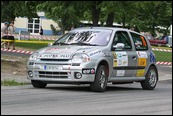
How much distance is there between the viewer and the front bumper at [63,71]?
1214 cm

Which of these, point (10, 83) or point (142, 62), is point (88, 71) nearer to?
point (142, 62)

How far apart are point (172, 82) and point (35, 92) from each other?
7444 mm

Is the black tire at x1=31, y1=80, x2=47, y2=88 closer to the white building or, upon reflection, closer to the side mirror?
the side mirror

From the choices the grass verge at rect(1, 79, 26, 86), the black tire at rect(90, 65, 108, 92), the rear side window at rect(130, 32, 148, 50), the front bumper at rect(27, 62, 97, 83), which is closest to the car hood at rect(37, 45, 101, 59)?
the front bumper at rect(27, 62, 97, 83)

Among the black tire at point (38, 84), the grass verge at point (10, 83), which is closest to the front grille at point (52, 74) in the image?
the black tire at point (38, 84)

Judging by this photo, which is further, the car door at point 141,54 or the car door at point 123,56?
the car door at point 141,54

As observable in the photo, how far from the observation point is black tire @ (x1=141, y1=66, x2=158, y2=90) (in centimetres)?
1449

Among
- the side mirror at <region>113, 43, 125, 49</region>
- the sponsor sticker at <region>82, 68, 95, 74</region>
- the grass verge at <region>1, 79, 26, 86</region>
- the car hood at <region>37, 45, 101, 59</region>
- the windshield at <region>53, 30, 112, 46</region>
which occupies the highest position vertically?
the windshield at <region>53, 30, 112, 46</region>

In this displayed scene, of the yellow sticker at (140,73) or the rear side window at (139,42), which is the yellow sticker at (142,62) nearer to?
the yellow sticker at (140,73)

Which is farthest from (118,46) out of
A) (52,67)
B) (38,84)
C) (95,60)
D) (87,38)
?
(38,84)

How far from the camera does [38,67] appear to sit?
12531mm

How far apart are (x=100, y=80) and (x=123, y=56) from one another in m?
1.27

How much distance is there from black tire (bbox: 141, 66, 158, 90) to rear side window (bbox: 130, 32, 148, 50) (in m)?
0.63

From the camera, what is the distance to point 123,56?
1348 centimetres
